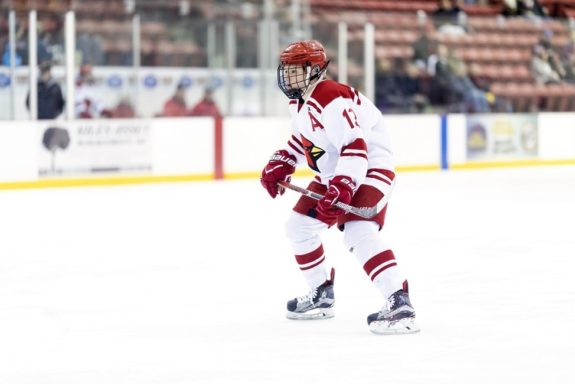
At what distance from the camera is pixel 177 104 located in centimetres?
1205

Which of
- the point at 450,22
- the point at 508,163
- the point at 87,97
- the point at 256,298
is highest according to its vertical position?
the point at 450,22

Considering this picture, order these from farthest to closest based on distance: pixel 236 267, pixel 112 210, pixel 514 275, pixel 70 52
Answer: pixel 70 52 < pixel 112 210 < pixel 236 267 < pixel 514 275

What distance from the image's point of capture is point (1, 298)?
15.9ft

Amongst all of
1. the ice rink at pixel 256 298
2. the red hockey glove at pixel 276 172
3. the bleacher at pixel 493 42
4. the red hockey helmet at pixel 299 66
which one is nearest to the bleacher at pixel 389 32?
the bleacher at pixel 493 42

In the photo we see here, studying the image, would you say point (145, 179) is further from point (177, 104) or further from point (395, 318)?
point (395, 318)

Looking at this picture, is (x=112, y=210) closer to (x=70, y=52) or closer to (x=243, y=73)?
(x=70, y=52)

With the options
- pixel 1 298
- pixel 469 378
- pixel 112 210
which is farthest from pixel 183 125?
pixel 469 378

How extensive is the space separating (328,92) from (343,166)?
0.25m

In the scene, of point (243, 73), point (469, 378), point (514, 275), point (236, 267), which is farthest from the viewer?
point (243, 73)

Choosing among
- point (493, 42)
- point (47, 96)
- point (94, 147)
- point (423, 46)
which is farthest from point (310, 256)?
point (493, 42)

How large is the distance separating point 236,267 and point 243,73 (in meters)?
6.82

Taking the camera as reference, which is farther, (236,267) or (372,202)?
(236,267)

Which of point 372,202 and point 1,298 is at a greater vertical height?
point 372,202

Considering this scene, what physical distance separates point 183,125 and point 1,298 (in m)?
7.13
